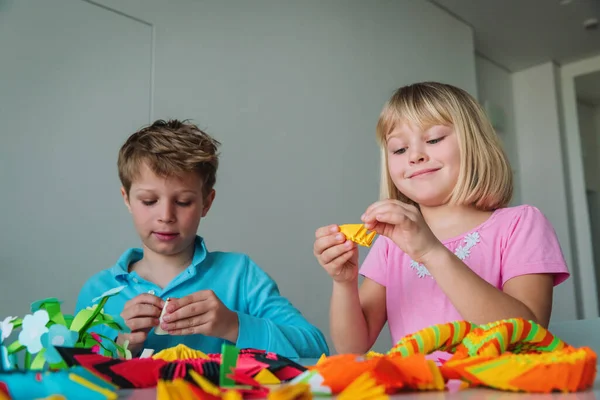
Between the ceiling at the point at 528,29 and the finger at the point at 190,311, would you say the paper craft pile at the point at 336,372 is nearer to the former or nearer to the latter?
the finger at the point at 190,311

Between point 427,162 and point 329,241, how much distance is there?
0.81 ft

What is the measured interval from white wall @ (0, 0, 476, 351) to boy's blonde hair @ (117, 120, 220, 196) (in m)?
0.51

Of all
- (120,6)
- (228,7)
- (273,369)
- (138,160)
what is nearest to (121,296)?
(138,160)

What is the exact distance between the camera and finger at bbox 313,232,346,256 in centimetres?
80

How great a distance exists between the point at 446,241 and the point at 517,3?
8.42 ft

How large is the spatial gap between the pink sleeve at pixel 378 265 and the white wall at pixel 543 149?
2.93 meters

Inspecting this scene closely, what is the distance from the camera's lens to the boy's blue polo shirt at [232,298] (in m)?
0.95

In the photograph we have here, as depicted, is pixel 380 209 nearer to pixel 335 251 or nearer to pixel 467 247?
pixel 335 251

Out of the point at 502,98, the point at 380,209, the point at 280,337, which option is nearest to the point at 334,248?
the point at 380,209

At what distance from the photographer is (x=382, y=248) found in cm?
107

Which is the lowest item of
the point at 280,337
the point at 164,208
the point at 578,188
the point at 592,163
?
the point at 280,337

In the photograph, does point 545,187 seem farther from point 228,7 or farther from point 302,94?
point 228,7

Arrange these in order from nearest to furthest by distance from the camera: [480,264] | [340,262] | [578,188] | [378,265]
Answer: [340,262] < [480,264] < [378,265] < [578,188]

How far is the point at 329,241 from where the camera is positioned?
807 millimetres
